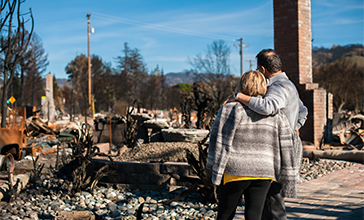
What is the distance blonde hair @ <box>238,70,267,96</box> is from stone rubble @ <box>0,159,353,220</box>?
6.68ft

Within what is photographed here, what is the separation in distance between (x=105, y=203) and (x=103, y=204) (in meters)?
0.07

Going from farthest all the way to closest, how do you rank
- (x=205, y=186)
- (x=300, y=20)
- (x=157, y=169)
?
(x=300, y=20) → (x=157, y=169) → (x=205, y=186)

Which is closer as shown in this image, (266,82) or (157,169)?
(266,82)

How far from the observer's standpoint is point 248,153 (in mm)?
2123

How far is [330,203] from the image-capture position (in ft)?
13.2

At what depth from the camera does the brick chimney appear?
9.12m

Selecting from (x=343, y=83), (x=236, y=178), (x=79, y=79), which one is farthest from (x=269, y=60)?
(x=79, y=79)

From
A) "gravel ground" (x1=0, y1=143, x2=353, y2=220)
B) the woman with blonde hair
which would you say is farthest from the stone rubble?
the woman with blonde hair

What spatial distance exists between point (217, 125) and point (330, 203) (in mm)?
2654

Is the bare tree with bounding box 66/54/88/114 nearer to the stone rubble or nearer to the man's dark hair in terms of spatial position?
the stone rubble

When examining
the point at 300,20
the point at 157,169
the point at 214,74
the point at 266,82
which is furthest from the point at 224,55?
the point at 266,82

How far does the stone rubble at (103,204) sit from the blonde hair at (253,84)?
6.68 feet

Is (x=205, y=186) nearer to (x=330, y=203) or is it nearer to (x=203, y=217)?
(x=203, y=217)

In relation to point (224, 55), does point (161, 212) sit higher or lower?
lower
